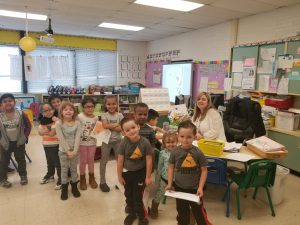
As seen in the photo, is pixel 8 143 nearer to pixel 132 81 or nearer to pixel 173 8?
pixel 173 8

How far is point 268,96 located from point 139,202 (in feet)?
9.63

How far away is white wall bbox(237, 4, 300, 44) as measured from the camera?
3.78 m

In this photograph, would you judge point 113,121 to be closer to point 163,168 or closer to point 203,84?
point 163,168

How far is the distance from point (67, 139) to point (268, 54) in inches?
130

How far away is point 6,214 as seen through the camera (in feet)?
8.07

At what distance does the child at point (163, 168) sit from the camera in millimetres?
2283

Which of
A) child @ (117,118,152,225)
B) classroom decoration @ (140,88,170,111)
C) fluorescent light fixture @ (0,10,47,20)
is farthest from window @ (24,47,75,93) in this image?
child @ (117,118,152,225)

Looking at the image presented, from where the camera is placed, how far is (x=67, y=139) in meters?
2.72

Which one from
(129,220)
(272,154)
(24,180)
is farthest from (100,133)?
(272,154)

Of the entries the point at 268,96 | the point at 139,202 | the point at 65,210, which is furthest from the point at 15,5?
the point at 268,96

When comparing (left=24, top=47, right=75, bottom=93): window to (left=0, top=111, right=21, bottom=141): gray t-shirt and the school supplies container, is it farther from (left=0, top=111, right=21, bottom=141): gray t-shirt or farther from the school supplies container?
the school supplies container

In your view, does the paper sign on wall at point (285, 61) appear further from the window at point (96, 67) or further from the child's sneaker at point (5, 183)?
the window at point (96, 67)

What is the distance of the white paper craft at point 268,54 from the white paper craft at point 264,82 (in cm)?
29

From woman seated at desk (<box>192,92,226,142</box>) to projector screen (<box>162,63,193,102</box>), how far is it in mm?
3092
